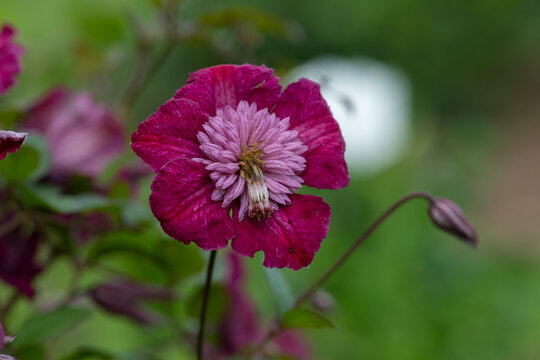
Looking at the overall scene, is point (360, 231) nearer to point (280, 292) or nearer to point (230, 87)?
point (280, 292)

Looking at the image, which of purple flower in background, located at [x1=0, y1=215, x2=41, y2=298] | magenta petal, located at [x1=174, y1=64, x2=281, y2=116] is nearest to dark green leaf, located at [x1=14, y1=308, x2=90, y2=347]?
purple flower in background, located at [x1=0, y1=215, x2=41, y2=298]

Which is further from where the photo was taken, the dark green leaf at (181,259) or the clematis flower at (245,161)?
the dark green leaf at (181,259)

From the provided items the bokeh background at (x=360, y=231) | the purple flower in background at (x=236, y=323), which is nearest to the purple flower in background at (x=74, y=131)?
the bokeh background at (x=360, y=231)

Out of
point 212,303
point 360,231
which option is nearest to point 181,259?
point 212,303

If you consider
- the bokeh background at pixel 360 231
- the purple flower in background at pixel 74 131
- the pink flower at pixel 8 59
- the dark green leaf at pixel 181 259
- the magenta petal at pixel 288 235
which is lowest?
the bokeh background at pixel 360 231

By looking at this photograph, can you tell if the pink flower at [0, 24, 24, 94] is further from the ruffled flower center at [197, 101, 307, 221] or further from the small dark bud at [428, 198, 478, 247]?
the small dark bud at [428, 198, 478, 247]

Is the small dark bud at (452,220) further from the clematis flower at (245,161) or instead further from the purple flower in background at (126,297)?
the purple flower in background at (126,297)

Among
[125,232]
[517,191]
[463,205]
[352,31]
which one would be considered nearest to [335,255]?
[463,205]

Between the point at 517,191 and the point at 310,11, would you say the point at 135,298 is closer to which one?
the point at 517,191
